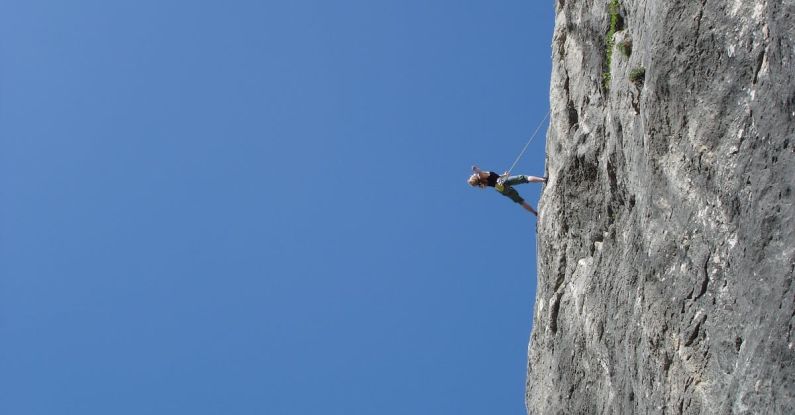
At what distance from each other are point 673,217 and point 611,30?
15.5 ft

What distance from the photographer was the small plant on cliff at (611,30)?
14.1 meters

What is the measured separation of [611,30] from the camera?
1426 cm

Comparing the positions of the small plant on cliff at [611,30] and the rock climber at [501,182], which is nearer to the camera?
the small plant on cliff at [611,30]

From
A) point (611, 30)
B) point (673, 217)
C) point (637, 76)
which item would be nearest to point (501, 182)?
point (611, 30)

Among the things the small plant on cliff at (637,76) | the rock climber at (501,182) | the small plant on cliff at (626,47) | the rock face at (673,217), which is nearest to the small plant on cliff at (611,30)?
the rock face at (673,217)

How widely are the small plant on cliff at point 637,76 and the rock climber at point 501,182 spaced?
6.71 m

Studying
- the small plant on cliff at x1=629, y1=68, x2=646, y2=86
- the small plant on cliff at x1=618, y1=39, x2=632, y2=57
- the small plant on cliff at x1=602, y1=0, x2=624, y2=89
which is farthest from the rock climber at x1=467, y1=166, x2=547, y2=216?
the small plant on cliff at x1=629, y1=68, x2=646, y2=86

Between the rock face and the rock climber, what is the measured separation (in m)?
2.79

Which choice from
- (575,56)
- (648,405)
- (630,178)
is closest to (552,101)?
(575,56)

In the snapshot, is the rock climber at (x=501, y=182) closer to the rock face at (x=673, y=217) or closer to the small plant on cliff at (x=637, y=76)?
the rock face at (x=673, y=217)

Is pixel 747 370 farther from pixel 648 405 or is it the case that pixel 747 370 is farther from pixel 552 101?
pixel 552 101

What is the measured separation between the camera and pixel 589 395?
1361cm

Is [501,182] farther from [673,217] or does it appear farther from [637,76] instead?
[673,217]

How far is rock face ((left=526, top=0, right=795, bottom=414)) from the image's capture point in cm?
826
